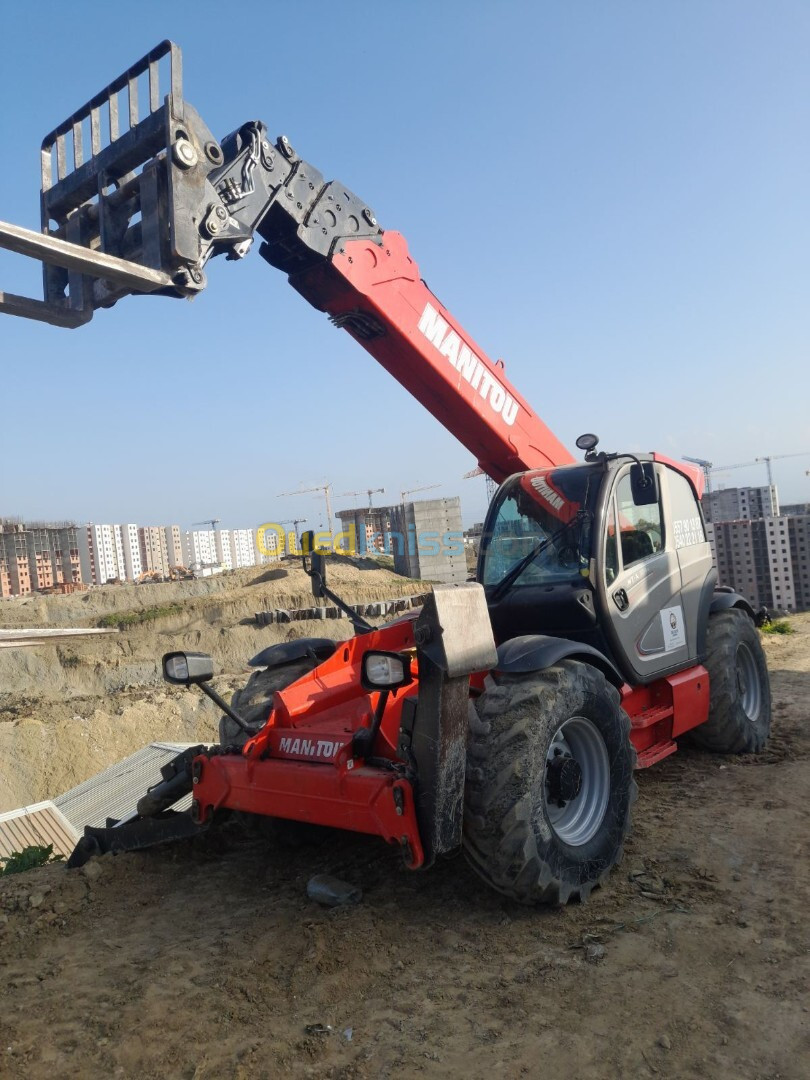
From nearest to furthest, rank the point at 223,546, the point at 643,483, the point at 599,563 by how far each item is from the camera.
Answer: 1. the point at 599,563
2. the point at 643,483
3. the point at 223,546

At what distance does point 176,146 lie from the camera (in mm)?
4270

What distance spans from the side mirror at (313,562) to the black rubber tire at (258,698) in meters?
0.53

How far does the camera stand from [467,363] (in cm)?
607

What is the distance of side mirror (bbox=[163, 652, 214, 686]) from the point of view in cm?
415

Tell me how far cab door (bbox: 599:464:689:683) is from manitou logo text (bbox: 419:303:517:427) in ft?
3.64

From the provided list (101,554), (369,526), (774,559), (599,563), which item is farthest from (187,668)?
(101,554)

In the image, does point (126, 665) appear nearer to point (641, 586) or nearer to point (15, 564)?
point (641, 586)

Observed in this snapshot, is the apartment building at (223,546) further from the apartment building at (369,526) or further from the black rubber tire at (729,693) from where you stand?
the black rubber tire at (729,693)

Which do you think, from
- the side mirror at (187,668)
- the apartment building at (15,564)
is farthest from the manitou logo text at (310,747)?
the apartment building at (15,564)

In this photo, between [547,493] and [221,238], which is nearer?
[221,238]

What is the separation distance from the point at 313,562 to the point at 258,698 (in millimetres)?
906

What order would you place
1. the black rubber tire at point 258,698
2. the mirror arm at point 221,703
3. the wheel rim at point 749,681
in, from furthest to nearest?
the wheel rim at point 749,681 < the black rubber tire at point 258,698 < the mirror arm at point 221,703

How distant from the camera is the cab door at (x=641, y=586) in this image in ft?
17.6

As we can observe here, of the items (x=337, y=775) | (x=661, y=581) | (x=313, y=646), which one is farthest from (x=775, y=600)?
(x=337, y=775)
